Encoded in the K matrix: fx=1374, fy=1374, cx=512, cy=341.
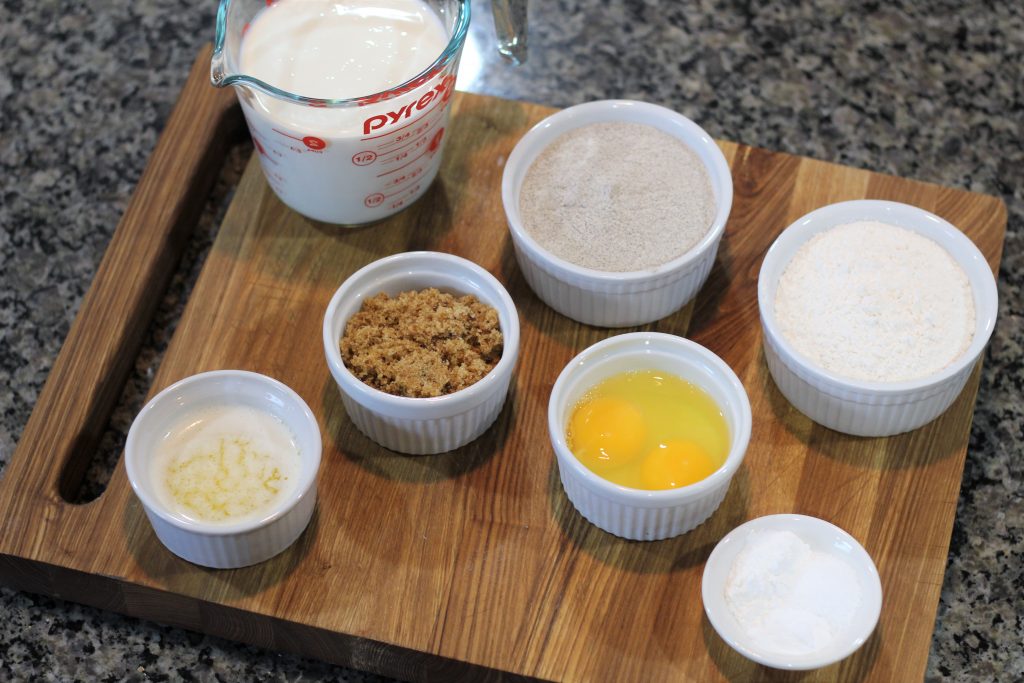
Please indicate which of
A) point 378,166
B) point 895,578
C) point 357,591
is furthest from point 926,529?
point 378,166

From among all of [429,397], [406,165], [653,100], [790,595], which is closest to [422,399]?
[429,397]

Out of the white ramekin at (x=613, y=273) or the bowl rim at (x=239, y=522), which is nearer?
the bowl rim at (x=239, y=522)

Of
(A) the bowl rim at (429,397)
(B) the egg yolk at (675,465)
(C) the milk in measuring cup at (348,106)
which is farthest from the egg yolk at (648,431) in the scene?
(C) the milk in measuring cup at (348,106)

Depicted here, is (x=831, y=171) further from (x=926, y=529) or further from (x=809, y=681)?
(x=809, y=681)

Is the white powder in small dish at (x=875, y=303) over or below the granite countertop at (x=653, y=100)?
over

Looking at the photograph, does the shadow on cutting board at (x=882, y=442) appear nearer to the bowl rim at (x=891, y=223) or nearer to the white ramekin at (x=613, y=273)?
the bowl rim at (x=891, y=223)

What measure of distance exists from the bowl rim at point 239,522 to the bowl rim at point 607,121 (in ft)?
1.26

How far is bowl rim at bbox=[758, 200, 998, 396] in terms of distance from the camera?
68.3 inches

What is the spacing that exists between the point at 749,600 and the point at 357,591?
1.57 feet

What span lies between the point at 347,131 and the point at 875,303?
2.42 feet

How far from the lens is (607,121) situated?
6.60ft

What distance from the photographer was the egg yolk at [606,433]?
173 centimetres

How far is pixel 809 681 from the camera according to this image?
1.64 m

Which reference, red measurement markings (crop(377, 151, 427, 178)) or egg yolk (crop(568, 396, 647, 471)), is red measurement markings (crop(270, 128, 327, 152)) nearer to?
red measurement markings (crop(377, 151, 427, 178))
